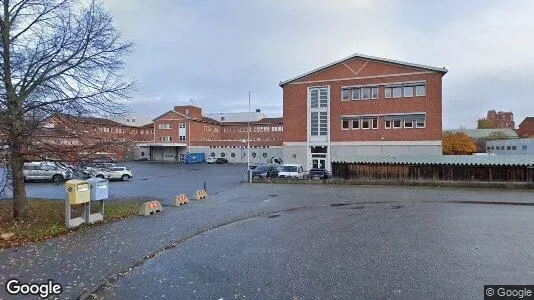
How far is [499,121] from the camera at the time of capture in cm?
13162

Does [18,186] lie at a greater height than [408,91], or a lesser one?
lesser

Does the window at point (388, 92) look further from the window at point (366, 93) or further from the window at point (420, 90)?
the window at point (420, 90)

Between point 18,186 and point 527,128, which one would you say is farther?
point 527,128

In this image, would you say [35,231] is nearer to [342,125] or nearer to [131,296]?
[131,296]

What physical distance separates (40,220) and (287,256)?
353 inches

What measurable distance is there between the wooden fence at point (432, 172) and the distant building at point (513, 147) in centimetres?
3948

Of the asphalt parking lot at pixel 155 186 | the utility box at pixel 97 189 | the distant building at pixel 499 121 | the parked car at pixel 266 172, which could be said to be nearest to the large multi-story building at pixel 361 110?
the parked car at pixel 266 172

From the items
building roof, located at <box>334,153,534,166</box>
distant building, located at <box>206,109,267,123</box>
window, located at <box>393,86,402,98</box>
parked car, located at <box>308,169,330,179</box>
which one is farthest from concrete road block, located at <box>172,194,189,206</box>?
distant building, located at <box>206,109,267,123</box>

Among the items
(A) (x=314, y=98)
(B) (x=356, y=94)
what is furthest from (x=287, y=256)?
(A) (x=314, y=98)

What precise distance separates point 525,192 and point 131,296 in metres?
24.1

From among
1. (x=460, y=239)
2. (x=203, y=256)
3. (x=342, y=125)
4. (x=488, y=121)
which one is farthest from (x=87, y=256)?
(x=488, y=121)

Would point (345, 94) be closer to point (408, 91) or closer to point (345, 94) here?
point (345, 94)

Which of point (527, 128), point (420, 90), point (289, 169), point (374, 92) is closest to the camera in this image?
point (289, 169)

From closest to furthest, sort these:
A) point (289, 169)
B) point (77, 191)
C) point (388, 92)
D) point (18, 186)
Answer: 1. point (77, 191)
2. point (18, 186)
3. point (289, 169)
4. point (388, 92)
